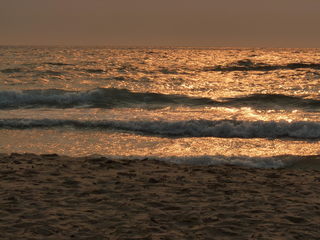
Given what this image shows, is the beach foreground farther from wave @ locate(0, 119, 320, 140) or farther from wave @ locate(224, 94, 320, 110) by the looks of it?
wave @ locate(224, 94, 320, 110)

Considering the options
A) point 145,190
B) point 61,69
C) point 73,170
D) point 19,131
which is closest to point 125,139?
point 19,131

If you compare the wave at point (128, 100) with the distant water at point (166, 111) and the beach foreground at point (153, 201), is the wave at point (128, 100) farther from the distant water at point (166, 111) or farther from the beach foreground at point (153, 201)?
the beach foreground at point (153, 201)

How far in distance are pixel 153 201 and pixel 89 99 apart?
18326mm

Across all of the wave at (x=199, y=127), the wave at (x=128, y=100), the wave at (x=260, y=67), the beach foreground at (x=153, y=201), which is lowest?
the beach foreground at (x=153, y=201)

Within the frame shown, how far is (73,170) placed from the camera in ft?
29.2

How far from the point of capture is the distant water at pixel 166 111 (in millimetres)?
12391

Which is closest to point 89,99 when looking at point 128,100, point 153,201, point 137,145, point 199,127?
point 128,100

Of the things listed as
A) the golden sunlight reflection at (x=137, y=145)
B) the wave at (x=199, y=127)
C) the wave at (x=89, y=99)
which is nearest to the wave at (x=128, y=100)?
the wave at (x=89, y=99)

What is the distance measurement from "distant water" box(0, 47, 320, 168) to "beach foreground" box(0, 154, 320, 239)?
183 centimetres

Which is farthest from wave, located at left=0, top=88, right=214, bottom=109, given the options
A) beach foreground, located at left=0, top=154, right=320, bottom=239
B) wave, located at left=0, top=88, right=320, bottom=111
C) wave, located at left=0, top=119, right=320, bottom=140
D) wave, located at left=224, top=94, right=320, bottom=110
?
beach foreground, located at left=0, top=154, right=320, bottom=239

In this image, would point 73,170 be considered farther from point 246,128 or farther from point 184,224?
point 246,128

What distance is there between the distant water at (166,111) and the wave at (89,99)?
56 mm

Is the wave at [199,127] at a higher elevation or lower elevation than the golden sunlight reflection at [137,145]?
higher

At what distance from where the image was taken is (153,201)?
688 cm
